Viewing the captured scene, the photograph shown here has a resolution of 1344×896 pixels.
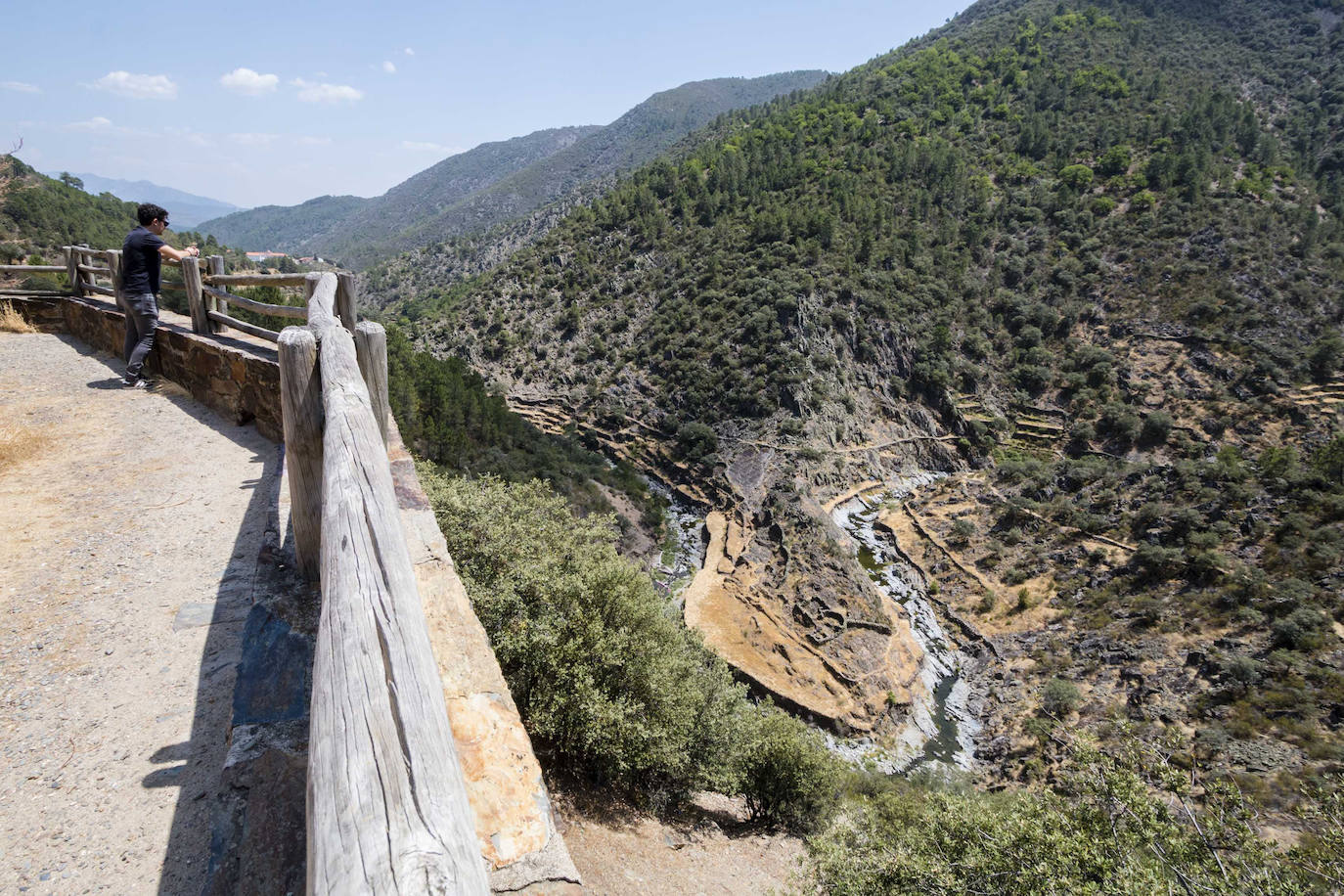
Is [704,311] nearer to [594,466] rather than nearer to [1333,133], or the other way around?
[594,466]

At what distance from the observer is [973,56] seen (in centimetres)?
6788

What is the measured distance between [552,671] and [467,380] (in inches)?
1247

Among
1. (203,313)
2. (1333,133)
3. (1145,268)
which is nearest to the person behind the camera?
(203,313)

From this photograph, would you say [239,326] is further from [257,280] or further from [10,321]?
[10,321]

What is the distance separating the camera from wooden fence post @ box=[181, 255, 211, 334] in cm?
684

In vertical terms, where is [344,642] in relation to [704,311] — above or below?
below

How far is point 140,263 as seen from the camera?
6.68 m

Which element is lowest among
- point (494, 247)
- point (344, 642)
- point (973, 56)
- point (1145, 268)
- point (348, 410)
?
point (344, 642)

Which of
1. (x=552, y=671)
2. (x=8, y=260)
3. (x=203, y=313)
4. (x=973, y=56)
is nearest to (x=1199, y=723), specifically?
(x=552, y=671)

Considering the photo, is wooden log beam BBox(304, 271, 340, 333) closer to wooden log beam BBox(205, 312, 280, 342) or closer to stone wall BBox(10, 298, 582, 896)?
wooden log beam BBox(205, 312, 280, 342)

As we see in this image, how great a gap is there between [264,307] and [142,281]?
1568 millimetres

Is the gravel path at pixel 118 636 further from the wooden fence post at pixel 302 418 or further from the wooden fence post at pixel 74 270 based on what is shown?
the wooden fence post at pixel 74 270

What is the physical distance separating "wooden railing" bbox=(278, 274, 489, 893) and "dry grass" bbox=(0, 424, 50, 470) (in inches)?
174

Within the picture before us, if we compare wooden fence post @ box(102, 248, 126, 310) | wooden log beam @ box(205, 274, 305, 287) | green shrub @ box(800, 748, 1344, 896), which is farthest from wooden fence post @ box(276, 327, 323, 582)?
green shrub @ box(800, 748, 1344, 896)
